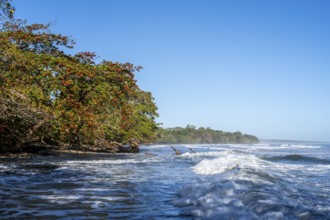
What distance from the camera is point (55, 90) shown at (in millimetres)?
16188

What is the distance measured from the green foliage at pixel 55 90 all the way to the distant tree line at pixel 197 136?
61248 millimetres

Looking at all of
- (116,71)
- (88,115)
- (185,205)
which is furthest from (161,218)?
(116,71)

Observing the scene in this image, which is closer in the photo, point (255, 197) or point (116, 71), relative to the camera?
point (255, 197)

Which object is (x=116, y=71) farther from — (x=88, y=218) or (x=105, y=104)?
(x=88, y=218)

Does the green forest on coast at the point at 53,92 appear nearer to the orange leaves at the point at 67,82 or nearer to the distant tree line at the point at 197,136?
the orange leaves at the point at 67,82

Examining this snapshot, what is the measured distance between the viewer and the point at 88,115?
15422 mm

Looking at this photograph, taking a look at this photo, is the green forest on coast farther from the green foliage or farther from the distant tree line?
the distant tree line

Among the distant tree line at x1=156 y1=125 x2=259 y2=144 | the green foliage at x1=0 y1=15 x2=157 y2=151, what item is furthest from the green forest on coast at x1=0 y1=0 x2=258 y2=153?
the distant tree line at x1=156 y1=125 x2=259 y2=144

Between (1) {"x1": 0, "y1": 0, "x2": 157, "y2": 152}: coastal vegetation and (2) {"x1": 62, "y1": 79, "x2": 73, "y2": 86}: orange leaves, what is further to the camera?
(2) {"x1": 62, "y1": 79, "x2": 73, "y2": 86}: orange leaves

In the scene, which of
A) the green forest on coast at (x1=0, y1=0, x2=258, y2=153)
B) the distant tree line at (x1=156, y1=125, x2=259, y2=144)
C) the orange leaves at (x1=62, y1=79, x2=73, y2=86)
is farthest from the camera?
the distant tree line at (x1=156, y1=125, x2=259, y2=144)

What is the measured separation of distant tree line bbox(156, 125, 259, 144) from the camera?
8875 centimetres

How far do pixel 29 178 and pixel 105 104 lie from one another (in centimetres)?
881

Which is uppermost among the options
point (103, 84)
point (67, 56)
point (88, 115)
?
point (67, 56)

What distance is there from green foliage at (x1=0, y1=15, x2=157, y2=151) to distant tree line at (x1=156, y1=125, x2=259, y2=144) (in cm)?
6125
